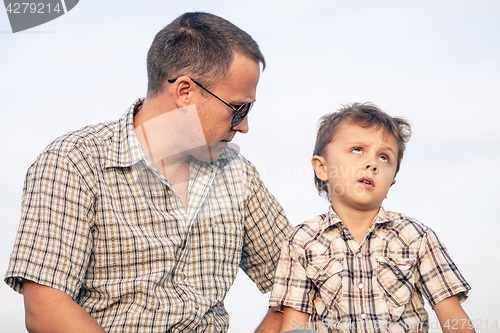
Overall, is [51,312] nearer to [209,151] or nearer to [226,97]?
[209,151]

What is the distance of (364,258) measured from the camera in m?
2.19

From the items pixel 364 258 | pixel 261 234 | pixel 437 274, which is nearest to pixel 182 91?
pixel 261 234

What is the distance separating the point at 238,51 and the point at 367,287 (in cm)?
138

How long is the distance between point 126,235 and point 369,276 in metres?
1.15

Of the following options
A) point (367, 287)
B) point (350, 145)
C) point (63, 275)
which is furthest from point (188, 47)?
point (367, 287)

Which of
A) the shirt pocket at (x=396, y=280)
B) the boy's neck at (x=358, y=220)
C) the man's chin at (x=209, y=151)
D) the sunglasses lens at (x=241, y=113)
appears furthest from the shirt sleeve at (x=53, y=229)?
the shirt pocket at (x=396, y=280)

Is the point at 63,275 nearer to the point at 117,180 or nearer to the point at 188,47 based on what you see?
the point at 117,180

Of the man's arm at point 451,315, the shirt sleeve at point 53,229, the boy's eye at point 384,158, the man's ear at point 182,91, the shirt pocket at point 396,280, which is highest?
the man's ear at point 182,91

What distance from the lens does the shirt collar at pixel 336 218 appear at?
7.32 feet

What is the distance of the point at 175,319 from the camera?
213 centimetres

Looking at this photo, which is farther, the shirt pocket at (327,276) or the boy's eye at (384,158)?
the boy's eye at (384,158)

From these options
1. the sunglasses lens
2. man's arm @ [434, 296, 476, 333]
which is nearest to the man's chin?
the sunglasses lens

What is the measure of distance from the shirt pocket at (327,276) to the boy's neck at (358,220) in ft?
0.56

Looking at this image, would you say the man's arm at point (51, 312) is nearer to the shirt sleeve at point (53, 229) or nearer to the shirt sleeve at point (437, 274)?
the shirt sleeve at point (53, 229)
